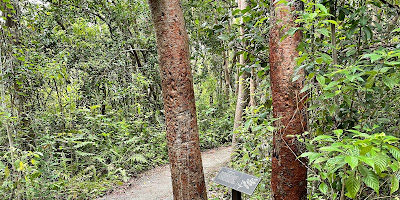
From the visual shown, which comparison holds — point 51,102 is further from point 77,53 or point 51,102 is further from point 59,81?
point 77,53

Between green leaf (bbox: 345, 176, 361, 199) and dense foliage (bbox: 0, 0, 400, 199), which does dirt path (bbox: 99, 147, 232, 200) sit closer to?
dense foliage (bbox: 0, 0, 400, 199)

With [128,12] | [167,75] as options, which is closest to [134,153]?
[128,12]

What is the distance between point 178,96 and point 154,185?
15.8 feet

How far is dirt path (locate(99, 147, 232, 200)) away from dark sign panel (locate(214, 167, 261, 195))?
282 cm

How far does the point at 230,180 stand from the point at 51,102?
20.7ft

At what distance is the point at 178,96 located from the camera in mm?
2436

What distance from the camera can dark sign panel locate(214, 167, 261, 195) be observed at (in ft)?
9.85

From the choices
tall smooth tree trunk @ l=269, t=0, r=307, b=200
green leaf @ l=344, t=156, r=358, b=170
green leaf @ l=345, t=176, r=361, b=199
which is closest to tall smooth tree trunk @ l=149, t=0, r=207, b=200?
tall smooth tree trunk @ l=269, t=0, r=307, b=200

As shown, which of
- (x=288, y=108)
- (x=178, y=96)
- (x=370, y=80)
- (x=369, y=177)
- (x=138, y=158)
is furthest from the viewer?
(x=138, y=158)

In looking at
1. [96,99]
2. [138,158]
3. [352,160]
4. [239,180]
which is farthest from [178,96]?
[96,99]

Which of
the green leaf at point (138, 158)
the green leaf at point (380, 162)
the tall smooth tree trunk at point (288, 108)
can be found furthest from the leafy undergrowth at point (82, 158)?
the green leaf at point (380, 162)

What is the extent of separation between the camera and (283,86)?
2.12m

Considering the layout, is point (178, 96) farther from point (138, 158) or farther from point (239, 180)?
point (138, 158)

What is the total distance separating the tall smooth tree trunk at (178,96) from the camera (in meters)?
2.41
